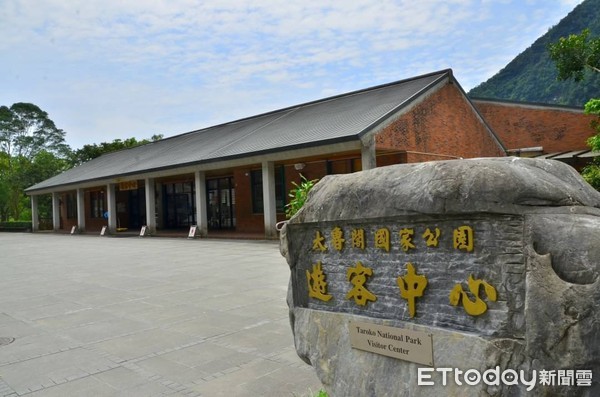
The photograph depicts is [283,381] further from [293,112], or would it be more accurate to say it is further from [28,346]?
[293,112]

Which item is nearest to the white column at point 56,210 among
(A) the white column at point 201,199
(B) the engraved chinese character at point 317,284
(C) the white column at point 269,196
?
(A) the white column at point 201,199

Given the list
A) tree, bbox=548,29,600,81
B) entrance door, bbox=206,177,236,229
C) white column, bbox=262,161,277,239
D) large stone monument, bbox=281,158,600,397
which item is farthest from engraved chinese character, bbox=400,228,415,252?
entrance door, bbox=206,177,236,229

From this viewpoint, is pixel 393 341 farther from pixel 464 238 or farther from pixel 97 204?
pixel 97 204

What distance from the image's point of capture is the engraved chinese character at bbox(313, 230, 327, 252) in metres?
3.47

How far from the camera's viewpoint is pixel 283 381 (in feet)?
12.9

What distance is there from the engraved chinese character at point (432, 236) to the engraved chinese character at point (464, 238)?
11cm

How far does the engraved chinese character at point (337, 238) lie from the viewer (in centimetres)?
331

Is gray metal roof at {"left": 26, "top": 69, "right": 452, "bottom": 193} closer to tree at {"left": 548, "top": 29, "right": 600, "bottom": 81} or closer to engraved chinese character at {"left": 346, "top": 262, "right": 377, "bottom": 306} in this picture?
tree at {"left": 548, "top": 29, "right": 600, "bottom": 81}

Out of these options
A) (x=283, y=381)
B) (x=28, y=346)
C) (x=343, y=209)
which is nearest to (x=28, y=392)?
(x=28, y=346)

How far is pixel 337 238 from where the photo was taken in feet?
10.9

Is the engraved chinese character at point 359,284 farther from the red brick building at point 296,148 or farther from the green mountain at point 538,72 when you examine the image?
the green mountain at point 538,72

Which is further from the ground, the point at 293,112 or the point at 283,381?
the point at 293,112

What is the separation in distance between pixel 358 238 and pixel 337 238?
202 millimetres

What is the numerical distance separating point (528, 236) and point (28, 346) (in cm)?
513
